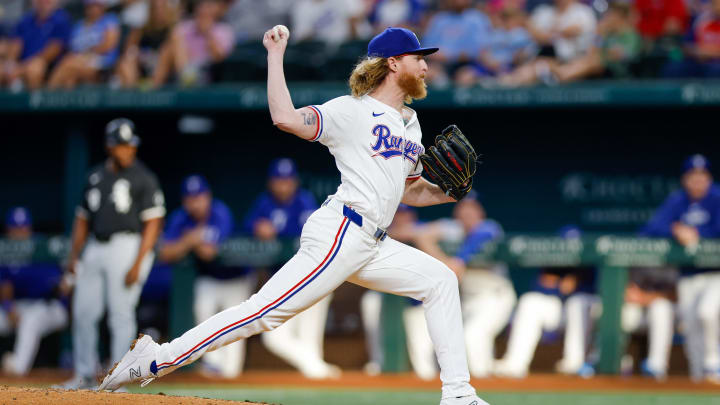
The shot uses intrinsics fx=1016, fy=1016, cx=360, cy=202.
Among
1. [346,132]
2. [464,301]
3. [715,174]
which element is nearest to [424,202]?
[346,132]

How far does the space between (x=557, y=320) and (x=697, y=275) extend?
3.57 feet

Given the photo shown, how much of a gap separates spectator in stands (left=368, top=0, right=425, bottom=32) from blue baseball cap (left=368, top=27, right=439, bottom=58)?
5.31 m

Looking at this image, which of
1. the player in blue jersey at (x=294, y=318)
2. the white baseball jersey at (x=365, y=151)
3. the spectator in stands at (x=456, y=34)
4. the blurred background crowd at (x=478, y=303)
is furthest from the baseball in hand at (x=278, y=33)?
the spectator in stands at (x=456, y=34)

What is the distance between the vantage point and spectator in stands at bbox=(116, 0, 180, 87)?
9.05m

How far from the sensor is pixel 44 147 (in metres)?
10.1

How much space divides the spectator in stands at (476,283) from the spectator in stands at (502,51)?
4.55ft

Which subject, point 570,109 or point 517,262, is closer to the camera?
point 517,262

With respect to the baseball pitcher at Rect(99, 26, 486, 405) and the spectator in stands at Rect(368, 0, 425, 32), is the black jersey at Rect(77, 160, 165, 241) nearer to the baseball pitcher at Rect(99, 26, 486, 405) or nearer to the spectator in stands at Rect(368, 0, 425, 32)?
the baseball pitcher at Rect(99, 26, 486, 405)

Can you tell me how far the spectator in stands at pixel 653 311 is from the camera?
24.5 ft

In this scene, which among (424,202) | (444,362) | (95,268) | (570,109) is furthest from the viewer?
(570,109)

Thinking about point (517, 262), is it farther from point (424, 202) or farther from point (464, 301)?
point (424, 202)

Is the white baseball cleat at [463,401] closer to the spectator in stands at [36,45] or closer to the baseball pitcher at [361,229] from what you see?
the baseball pitcher at [361,229]

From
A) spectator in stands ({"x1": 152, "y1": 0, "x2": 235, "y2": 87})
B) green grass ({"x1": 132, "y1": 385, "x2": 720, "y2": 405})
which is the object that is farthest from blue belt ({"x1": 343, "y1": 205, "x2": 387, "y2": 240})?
spectator in stands ({"x1": 152, "y1": 0, "x2": 235, "y2": 87})

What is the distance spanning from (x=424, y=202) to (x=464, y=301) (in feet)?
10.9
